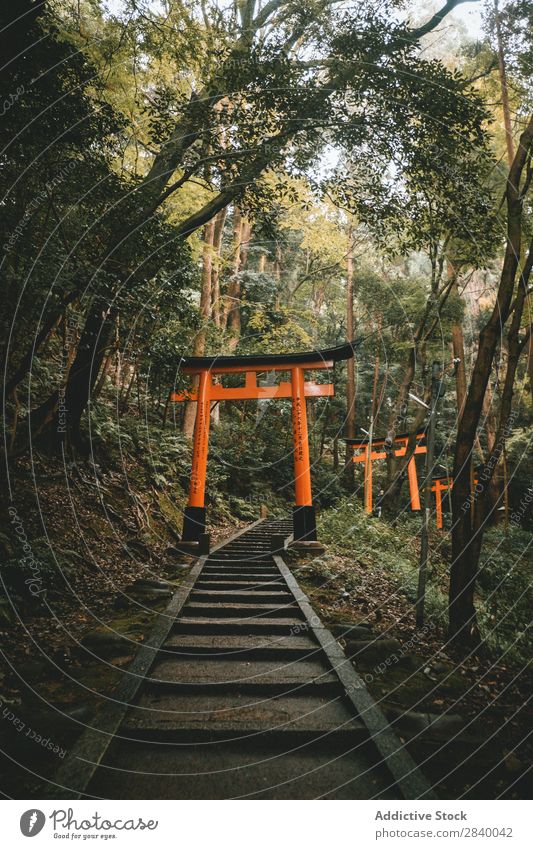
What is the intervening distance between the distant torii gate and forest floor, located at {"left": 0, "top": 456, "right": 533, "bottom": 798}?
4.21 feet

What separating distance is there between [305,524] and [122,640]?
223 inches

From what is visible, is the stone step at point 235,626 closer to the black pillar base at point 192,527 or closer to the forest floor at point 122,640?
the forest floor at point 122,640

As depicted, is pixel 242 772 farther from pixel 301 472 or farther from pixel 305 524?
pixel 301 472

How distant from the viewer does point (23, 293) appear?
14.9 ft

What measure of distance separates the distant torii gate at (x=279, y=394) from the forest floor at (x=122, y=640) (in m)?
1.28

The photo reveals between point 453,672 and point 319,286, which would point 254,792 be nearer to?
point 453,672

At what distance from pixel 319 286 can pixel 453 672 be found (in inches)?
1063

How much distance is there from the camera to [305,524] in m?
9.44

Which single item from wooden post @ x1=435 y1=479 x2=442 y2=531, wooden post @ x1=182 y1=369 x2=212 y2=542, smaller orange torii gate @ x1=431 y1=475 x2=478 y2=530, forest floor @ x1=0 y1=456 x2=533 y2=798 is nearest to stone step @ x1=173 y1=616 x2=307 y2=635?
forest floor @ x1=0 y1=456 x2=533 y2=798

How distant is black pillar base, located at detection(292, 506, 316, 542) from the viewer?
938 cm

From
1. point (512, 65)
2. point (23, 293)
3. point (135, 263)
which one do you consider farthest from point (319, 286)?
point (23, 293)

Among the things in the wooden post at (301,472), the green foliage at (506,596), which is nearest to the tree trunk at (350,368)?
the green foliage at (506,596)

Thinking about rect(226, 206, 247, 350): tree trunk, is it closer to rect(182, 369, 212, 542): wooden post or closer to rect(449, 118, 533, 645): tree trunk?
rect(182, 369, 212, 542): wooden post

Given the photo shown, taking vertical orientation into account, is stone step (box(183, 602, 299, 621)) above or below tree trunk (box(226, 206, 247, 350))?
below
